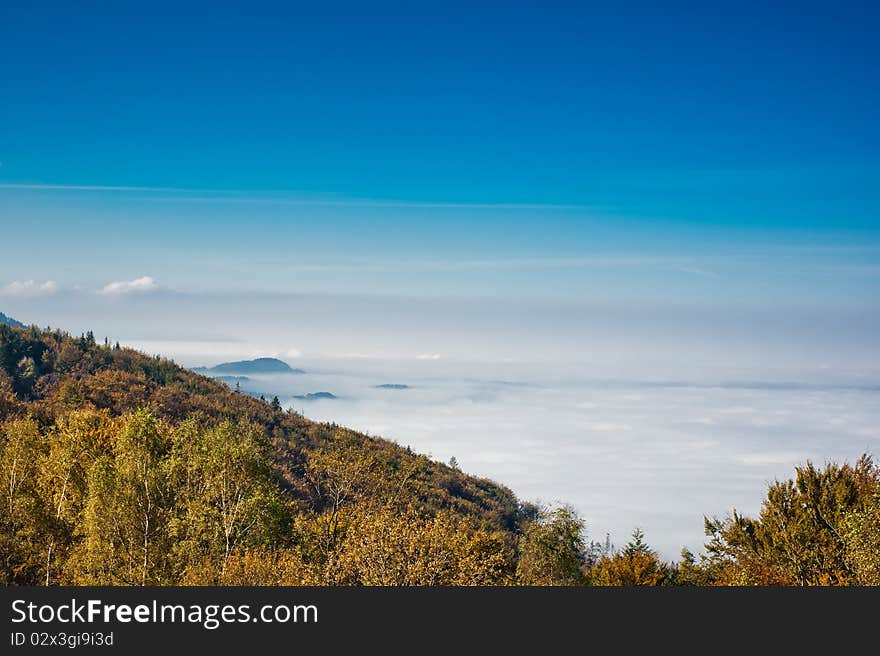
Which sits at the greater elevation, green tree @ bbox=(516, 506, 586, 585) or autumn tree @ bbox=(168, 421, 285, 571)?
autumn tree @ bbox=(168, 421, 285, 571)

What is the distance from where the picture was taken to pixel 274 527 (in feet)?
156

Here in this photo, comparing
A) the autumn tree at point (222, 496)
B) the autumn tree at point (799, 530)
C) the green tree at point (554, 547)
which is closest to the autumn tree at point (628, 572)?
the green tree at point (554, 547)

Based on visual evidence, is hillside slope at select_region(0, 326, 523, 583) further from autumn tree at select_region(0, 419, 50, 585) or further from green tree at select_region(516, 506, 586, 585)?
green tree at select_region(516, 506, 586, 585)

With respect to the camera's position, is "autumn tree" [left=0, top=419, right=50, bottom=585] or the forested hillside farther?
"autumn tree" [left=0, top=419, right=50, bottom=585]

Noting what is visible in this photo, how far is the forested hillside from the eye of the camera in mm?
36562

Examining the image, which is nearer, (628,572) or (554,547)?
(628,572)

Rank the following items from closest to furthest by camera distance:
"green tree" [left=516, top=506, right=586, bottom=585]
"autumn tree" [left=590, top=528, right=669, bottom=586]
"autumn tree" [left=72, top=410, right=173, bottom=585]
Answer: "autumn tree" [left=72, top=410, right=173, bottom=585]
"autumn tree" [left=590, top=528, right=669, bottom=586]
"green tree" [left=516, top=506, right=586, bottom=585]

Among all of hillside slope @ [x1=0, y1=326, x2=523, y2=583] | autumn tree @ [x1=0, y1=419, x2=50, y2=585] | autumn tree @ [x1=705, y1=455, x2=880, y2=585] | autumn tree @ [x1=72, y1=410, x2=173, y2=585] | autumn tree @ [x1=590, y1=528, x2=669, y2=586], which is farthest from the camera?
autumn tree @ [x1=590, y1=528, x2=669, y2=586]

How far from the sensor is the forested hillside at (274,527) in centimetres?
3656

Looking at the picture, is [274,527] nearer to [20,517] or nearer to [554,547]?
[20,517]

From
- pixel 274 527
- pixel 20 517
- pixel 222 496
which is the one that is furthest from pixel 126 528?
pixel 274 527

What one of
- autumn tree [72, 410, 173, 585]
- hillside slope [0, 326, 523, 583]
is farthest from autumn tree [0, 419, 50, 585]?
autumn tree [72, 410, 173, 585]

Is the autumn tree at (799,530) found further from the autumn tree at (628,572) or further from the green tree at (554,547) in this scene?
the green tree at (554,547)

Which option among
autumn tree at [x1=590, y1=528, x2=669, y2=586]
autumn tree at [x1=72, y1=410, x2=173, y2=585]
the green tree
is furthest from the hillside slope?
autumn tree at [x1=590, y1=528, x2=669, y2=586]
